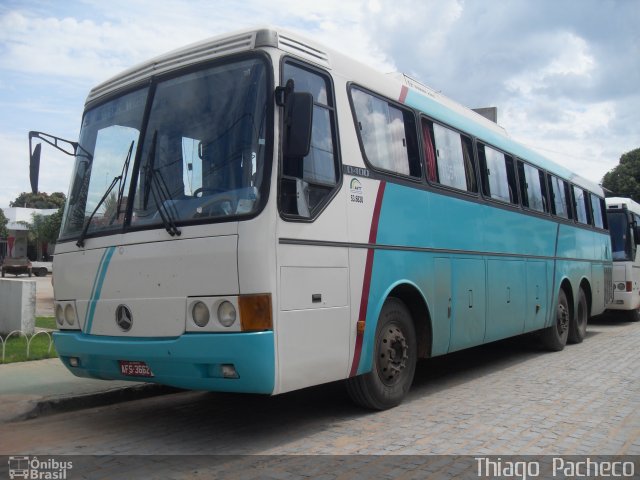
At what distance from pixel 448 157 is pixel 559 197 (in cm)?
533

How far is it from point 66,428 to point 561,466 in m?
4.44

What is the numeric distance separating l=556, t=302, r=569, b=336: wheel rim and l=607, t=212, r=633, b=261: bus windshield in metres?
6.30

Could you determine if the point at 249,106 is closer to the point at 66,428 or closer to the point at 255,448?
the point at 255,448

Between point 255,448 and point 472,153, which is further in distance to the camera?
point 472,153

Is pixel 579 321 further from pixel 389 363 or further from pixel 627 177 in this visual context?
pixel 627 177

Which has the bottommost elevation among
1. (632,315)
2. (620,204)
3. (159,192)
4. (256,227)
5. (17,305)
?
(632,315)

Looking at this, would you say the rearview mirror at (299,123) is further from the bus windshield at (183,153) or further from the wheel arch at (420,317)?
the wheel arch at (420,317)

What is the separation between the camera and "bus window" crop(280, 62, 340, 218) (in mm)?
5281

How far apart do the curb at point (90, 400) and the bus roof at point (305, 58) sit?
10.4ft

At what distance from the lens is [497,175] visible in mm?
9508

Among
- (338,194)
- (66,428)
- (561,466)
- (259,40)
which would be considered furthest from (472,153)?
(66,428)

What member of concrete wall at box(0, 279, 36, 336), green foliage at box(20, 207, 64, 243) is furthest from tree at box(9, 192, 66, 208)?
concrete wall at box(0, 279, 36, 336)

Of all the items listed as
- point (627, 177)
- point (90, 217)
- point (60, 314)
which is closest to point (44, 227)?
point (60, 314)

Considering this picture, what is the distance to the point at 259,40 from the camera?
5.30 m
